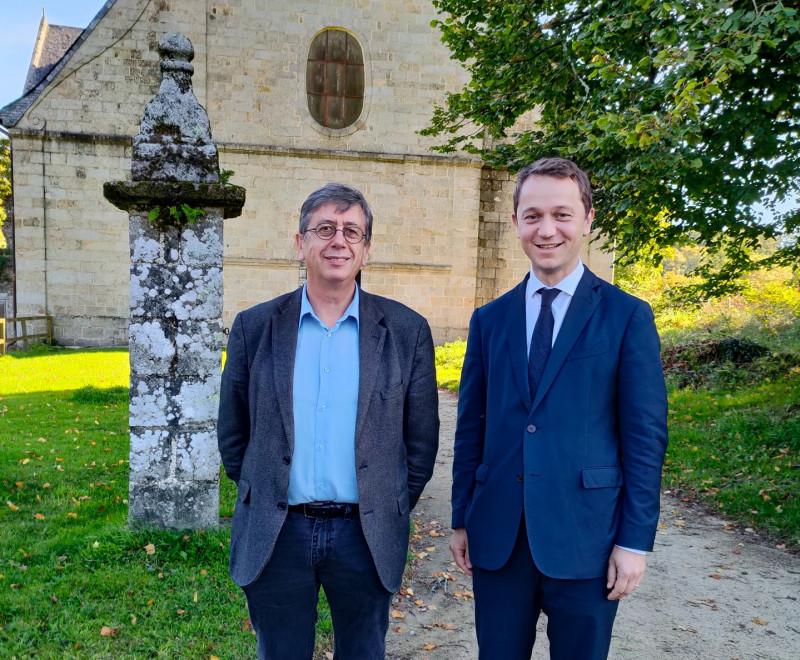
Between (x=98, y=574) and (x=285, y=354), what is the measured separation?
266 cm

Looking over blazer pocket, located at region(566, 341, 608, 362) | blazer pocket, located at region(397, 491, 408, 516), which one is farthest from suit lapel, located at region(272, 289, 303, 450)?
blazer pocket, located at region(566, 341, 608, 362)

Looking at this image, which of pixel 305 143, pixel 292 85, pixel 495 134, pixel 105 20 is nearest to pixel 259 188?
pixel 305 143

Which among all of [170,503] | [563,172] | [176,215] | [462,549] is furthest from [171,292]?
[563,172]

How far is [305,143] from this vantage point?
16.2m

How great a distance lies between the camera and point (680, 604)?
12.9ft

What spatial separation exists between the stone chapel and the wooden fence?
23 cm

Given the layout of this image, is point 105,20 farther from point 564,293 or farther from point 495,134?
point 564,293

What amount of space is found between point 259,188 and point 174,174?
12556 millimetres

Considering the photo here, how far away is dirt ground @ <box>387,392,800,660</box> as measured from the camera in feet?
11.1

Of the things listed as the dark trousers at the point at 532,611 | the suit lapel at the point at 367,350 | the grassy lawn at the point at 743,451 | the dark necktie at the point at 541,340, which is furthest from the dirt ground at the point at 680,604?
the dark necktie at the point at 541,340

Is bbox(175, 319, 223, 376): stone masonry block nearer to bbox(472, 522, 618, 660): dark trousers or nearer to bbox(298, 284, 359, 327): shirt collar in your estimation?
bbox(298, 284, 359, 327): shirt collar

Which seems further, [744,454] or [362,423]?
[744,454]

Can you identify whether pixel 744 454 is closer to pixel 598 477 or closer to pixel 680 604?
pixel 680 604

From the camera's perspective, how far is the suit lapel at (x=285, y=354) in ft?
6.83
